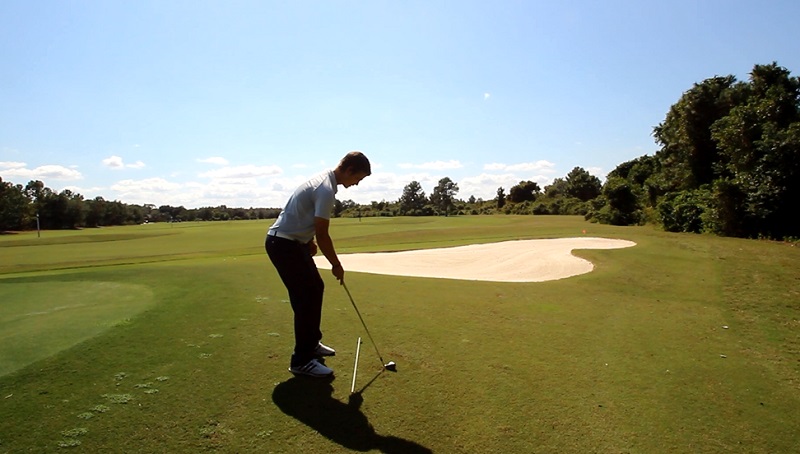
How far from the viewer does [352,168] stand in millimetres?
4711

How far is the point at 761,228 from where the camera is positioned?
22672 millimetres

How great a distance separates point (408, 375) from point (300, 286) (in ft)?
4.97

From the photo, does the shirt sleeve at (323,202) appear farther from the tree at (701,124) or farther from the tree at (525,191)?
the tree at (525,191)

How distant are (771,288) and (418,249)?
14818 mm

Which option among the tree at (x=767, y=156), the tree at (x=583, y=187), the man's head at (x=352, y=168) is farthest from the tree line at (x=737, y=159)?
the tree at (x=583, y=187)

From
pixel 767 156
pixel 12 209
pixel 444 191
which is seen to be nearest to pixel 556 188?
pixel 444 191

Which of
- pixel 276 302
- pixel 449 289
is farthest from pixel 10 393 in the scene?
pixel 449 289

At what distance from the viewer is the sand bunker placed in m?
14.4

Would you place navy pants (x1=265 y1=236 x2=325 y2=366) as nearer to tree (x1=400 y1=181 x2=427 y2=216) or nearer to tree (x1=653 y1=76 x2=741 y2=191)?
tree (x1=653 y1=76 x2=741 y2=191)

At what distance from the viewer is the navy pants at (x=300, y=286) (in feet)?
15.4

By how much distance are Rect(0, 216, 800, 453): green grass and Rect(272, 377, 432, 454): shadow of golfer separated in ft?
0.06

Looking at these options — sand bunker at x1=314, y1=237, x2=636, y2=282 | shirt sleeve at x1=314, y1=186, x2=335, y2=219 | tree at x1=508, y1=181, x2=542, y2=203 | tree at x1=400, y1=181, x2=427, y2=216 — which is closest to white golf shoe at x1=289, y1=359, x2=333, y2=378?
shirt sleeve at x1=314, y1=186, x2=335, y2=219

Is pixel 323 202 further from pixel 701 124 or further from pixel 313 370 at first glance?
pixel 701 124

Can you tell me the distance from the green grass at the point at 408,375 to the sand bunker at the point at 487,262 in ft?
17.6
